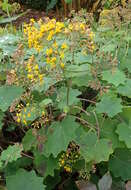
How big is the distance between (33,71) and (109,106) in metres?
0.34

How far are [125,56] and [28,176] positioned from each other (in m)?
0.81

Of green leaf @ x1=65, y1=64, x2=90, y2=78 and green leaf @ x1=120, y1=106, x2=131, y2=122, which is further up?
green leaf @ x1=65, y1=64, x2=90, y2=78

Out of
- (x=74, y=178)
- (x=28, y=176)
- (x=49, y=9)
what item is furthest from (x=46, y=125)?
(x=49, y=9)

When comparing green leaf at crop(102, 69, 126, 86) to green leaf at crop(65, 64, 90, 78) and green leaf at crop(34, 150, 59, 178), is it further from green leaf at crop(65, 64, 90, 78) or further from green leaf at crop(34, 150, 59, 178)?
green leaf at crop(34, 150, 59, 178)

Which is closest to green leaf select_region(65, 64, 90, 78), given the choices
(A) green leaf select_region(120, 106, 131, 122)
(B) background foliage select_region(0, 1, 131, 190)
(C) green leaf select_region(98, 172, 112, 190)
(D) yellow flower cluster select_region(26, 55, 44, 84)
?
(B) background foliage select_region(0, 1, 131, 190)

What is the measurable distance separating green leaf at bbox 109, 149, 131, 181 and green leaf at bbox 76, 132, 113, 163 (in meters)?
0.18

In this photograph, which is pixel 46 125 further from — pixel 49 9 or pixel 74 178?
pixel 49 9

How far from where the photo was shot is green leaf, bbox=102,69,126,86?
1.58 m

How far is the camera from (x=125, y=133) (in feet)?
5.22

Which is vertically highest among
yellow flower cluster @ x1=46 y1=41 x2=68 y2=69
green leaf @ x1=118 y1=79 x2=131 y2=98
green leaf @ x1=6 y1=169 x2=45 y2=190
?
yellow flower cluster @ x1=46 y1=41 x2=68 y2=69

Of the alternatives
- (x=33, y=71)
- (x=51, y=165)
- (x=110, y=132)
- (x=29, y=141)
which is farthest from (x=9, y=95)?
(x=110, y=132)

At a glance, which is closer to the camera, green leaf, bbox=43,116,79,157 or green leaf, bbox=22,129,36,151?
green leaf, bbox=43,116,79,157

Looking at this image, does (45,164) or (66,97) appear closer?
(66,97)

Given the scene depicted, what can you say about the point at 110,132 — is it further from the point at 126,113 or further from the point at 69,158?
the point at 69,158
